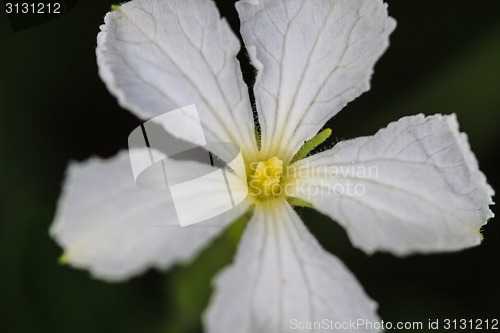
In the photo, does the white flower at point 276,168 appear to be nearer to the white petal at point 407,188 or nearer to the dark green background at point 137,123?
the white petal at point 407,188

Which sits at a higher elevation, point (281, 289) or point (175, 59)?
point (175, 59)

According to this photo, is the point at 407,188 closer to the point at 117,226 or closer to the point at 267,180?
the point at 267,180

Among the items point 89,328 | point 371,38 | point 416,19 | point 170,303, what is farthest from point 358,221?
point 416,19

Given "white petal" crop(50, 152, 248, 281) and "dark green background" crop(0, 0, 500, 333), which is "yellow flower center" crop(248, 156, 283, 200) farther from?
"dark green background" crop(0, 0, 500, 333)

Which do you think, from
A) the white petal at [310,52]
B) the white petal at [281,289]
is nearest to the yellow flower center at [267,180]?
the white petal at [310,52]

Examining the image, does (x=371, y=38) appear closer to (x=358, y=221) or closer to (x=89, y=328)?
(x=358, y=221)

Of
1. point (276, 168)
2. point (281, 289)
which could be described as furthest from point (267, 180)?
point (281, 289)

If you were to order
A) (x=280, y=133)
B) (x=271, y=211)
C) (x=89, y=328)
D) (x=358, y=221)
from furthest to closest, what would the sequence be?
1. (x=89, y=328)
2. (x=280, y=133)
3. (x=271, y=211)
4. (x=358, y=221)
